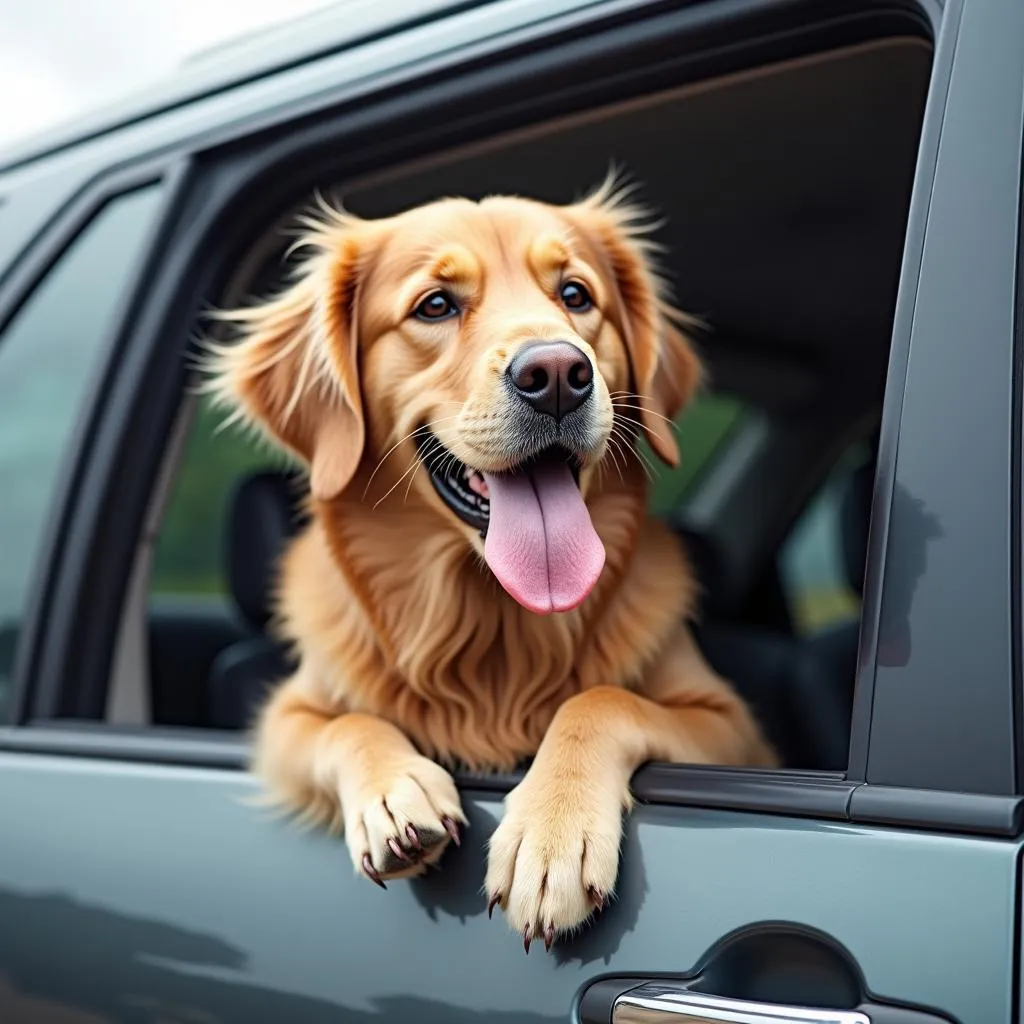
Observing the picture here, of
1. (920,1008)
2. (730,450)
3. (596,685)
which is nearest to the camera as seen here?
(920,1008)

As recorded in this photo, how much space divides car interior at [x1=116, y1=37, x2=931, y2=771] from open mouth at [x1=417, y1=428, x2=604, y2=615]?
0.53 meters

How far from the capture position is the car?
1187 millimetres

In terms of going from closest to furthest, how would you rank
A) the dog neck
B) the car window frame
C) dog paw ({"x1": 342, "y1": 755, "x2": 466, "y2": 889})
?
dog paw ({"x1": 342, "y1": 755, "x2": 466, "y2": 889}) < the dog neck < the car window frame

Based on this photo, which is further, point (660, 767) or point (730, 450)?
point (730, 450)

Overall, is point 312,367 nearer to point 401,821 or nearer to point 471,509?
point 471,509

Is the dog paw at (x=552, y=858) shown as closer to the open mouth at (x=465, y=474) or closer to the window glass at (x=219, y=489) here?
the open mouth at (x=465, y=474)

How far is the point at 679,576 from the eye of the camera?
2098mm

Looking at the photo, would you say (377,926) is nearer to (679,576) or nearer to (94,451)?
(679,576)

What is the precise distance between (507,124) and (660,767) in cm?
102

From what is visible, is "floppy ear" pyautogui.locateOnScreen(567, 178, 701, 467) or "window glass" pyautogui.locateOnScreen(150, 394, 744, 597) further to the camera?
"window glass" pyautogui.locateOnScreen(150, 394, 744, 597)

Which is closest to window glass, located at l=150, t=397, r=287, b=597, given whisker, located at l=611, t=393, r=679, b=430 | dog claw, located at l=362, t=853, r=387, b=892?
whisker, located at l=611, t=393, r=679, b=430

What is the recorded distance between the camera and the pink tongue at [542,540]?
1.66m

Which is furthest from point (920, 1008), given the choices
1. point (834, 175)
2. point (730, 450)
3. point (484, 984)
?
point (730, 450)

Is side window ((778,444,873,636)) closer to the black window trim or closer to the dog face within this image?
the dog face
